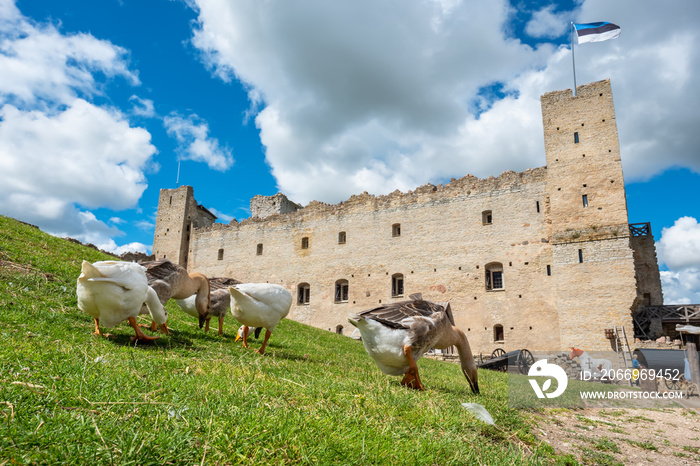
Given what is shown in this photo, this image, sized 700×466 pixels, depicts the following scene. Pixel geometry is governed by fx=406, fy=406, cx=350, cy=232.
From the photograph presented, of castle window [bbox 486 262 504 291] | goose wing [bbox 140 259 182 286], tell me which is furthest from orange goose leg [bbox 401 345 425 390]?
castle window [bbox 486 262 504 291]

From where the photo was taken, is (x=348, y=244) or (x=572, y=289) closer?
(x=572, y=289)

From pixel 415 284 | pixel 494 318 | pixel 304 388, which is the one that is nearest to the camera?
pixel 304 388

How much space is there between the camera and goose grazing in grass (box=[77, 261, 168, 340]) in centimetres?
428

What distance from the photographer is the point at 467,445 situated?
9.28 feet

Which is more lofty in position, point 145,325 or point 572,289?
point 572,289

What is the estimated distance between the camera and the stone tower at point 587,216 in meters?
18.1

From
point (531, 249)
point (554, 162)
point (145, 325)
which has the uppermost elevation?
point (554, 162)

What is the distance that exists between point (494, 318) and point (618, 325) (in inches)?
206

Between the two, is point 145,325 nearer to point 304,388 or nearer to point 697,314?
point 304,388

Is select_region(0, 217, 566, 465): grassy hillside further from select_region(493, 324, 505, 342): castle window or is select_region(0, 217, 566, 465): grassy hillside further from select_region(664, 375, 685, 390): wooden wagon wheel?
select_region(493, 324, 505, 342): castle window

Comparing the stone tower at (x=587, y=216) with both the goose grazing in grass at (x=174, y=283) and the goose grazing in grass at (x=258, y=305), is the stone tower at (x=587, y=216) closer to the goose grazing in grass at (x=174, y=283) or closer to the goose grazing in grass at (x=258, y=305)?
the goose grazing in grass at (x=258, y=305)

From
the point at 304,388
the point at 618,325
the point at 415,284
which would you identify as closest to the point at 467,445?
the point at 304,388

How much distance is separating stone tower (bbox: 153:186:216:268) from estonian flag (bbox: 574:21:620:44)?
1085 inches

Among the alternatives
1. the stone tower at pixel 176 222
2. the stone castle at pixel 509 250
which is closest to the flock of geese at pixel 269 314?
the stone castle at pixel 509 250
